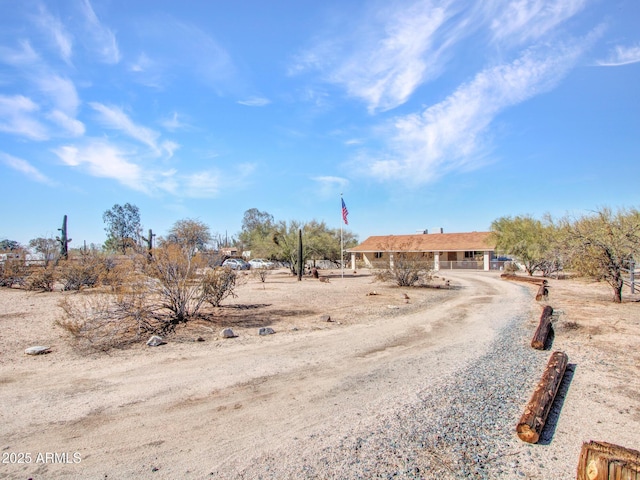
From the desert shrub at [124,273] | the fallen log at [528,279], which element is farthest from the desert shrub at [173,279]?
the fallen log at [528,279]

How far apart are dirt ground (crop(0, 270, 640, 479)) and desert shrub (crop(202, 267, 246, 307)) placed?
1.08 meters

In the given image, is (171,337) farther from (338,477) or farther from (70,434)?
(338,477)

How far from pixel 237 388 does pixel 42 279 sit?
19690 mm

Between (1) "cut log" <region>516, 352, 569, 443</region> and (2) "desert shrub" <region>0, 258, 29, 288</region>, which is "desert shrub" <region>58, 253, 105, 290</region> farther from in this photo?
(1) "cut log" <region>516, 352, 569, 443</region>

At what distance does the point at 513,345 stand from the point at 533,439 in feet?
15.0

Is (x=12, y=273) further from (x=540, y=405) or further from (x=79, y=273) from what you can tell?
(x=540, y=405)

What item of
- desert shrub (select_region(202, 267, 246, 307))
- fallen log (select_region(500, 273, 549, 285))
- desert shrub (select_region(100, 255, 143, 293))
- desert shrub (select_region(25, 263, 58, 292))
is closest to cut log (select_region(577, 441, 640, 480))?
desert shrub (select_region(100, 255, 143, 293))

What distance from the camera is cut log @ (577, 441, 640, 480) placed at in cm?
248

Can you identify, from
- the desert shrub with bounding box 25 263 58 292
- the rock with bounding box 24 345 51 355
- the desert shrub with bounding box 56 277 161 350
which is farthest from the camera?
the desert shrub with bounding box 25 263 58 292

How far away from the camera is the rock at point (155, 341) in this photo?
792 centimetres

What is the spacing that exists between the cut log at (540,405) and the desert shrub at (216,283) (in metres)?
8.39

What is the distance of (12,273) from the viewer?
69.9ft

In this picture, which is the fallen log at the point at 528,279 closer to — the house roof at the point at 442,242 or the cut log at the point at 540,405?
the house roof at the point at 442,242

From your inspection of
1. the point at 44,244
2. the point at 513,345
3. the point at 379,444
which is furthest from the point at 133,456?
the point at 44,244
